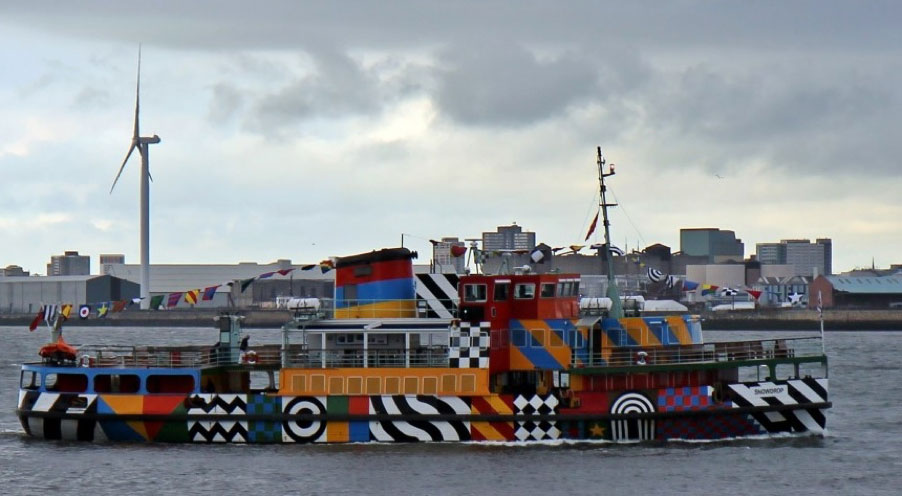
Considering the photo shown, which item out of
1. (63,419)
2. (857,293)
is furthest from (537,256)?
(857,293)

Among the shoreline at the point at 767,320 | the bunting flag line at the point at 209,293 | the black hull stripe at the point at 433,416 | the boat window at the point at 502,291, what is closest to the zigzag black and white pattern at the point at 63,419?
the black hull stripe at the point at 433,416

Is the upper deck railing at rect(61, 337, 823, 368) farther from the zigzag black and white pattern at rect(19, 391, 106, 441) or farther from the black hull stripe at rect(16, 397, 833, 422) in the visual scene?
the zigzag black and white pattern at rect(19, 391, 106, 441)

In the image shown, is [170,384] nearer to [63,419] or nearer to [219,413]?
[219,413]

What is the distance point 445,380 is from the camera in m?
41.3

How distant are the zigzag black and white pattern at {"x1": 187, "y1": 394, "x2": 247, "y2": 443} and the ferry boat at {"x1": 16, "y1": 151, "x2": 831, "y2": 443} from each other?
0.14ft

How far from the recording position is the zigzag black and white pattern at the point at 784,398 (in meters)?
42.1

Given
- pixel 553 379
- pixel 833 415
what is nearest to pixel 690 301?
pixel 833 415

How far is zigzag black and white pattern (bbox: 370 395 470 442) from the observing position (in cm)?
4119

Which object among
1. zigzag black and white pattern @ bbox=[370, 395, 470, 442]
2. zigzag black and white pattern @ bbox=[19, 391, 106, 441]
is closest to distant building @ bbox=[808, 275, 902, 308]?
zigzag black and white pattern @ bbox=[370, 395, 470, 442]

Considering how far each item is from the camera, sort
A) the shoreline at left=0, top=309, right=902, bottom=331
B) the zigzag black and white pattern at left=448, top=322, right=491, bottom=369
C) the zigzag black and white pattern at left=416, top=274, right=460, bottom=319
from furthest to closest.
→ the shoreline at left=0, top=309, right=902, bottom=331 → the zigzag black and white pattern at left=416, top=274, right=460, bottom=319 → the zigzag black and white pattern at left=448, top=322, right=491, bottom=369

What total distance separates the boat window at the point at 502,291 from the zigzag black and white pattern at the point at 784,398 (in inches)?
278

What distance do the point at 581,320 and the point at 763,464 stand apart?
22.0 feet

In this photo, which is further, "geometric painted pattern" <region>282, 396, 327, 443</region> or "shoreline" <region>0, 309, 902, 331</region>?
"shoreline" <region>0, 309, 902, 331</region>

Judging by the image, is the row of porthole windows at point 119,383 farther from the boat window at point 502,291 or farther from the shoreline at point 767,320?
the shoreline at point 767,320
